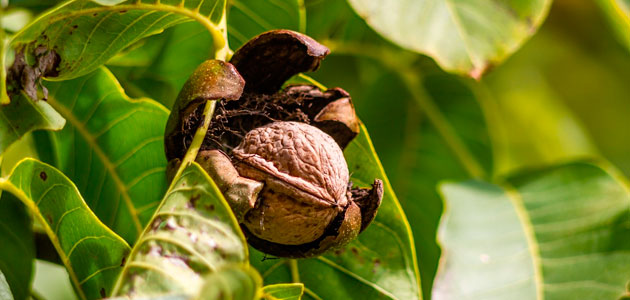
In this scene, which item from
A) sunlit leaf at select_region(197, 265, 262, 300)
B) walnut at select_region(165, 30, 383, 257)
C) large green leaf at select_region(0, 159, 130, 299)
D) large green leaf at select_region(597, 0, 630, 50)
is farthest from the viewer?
large green leaf at select_region(597, 0, 630, 50)

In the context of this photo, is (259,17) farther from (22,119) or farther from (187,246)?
(187,246)

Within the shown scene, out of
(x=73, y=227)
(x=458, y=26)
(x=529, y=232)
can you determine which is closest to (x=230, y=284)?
(x=73, y=227)

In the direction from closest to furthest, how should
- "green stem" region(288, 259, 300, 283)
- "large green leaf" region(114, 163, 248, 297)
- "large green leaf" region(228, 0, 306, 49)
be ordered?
"large green leaf" region(114, 163, 248, 297) < "green stem" region(288, 259, 300, 283) < "large green leaf" region(228, 0, 306, 49)

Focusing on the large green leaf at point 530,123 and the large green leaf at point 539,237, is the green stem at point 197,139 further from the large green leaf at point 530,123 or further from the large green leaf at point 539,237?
the large green leaf at point 530,123

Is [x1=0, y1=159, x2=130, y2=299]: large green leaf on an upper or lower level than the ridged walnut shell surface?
lower

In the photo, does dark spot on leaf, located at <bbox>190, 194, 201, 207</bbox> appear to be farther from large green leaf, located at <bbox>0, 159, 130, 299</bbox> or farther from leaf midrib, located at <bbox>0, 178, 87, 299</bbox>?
leaf midrib, located at <bbox>0, 178, 87, 299</bbox>

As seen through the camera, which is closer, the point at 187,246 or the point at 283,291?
the point at 187,246

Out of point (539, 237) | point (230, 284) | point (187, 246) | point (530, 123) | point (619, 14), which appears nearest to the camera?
point (230, 284)

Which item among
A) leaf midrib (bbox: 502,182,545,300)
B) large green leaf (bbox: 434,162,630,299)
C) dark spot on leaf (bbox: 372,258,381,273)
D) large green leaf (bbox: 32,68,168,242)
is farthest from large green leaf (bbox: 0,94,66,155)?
leaf midrib (bbox: 502,182,545,300)
